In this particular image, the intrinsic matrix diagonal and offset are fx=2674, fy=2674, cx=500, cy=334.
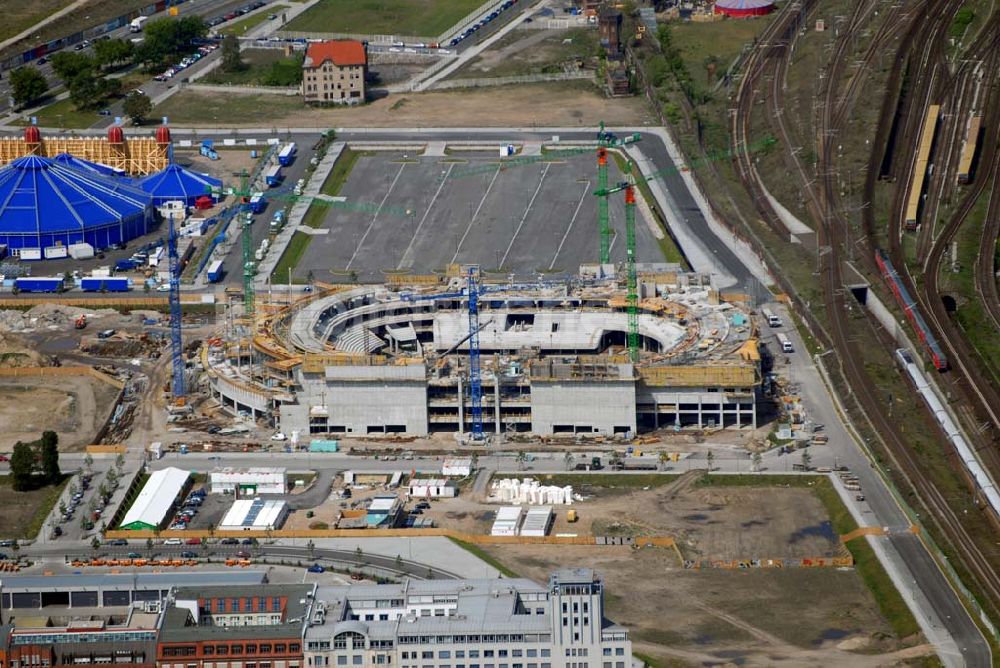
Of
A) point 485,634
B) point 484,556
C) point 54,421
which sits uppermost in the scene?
point 54,421

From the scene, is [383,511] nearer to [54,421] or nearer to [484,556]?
[484,556]

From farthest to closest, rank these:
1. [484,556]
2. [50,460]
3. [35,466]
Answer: [35,466]
[50,460]
[484,556]

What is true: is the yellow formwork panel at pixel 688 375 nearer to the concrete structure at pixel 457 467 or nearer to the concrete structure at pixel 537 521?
the concrete structure at pixel 457 467

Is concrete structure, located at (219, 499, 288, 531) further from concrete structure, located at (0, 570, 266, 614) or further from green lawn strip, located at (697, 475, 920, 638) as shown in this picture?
green lawn strip, located at (697, 475, 920, 638)

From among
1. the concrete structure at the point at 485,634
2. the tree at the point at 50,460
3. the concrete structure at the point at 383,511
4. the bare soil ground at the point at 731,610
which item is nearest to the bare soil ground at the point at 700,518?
the concrete structure at the point at 383,511

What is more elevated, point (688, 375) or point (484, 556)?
point (688, 375)

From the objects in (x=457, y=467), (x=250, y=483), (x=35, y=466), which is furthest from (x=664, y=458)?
(x=35, y=466)
